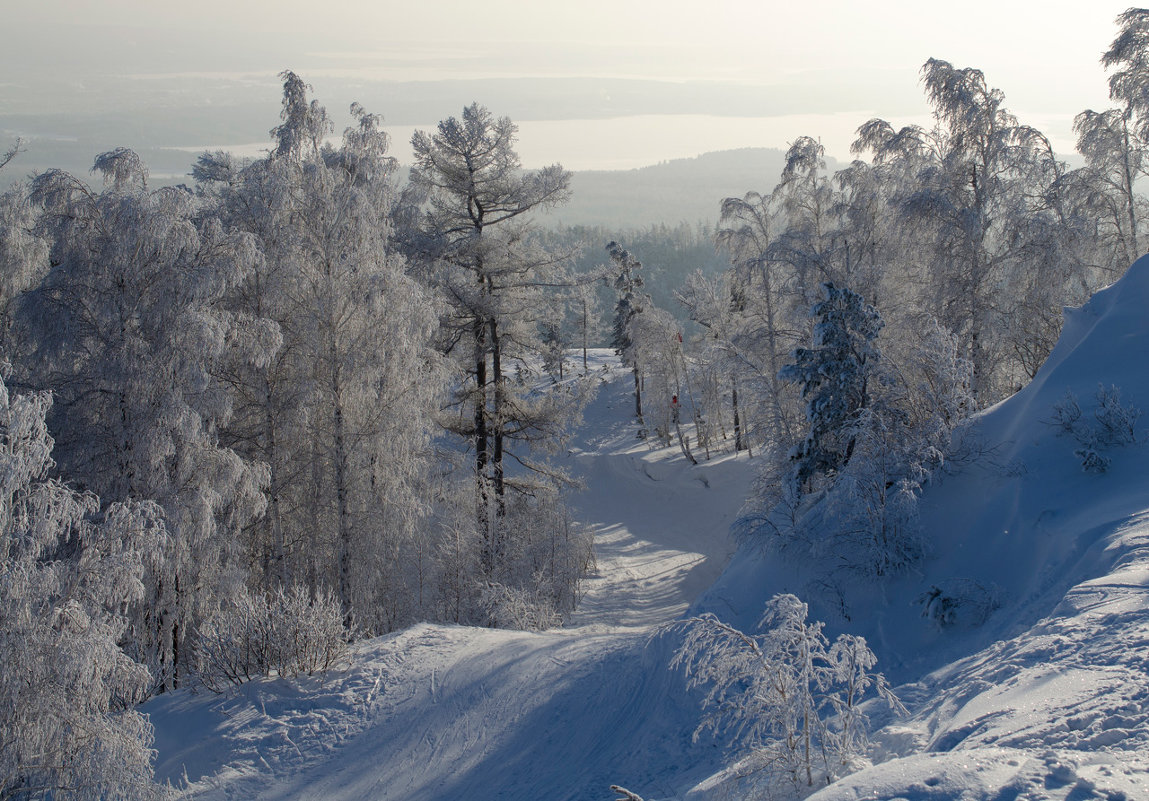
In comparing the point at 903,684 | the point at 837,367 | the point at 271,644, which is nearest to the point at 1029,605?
the point at 903,684

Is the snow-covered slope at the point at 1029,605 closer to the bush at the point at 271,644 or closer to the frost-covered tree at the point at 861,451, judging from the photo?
the frost-covered tree at the point at 861,451

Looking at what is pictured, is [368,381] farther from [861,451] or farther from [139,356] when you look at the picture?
[861,451]

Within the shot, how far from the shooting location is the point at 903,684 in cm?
756

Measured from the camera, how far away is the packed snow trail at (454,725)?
737 cm

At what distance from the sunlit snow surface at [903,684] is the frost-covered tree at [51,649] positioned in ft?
4.64

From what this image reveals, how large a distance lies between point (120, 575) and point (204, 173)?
1932 centimetres

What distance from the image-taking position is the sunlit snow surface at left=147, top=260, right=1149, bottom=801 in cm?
478

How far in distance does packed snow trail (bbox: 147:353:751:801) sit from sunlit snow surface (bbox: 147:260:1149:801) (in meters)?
0.02

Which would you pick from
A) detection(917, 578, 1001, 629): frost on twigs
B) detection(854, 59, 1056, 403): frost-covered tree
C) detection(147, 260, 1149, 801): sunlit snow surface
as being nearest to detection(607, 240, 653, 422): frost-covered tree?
detection(854, 59, 1056, 403): frost-covered tree

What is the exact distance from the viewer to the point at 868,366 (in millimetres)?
11305

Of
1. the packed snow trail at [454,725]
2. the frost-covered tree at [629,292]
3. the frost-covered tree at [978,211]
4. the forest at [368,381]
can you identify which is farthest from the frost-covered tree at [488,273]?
the frost-covered tree at [629,292]

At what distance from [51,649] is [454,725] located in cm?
412

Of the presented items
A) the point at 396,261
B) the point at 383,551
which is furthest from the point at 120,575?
the point at 396,261

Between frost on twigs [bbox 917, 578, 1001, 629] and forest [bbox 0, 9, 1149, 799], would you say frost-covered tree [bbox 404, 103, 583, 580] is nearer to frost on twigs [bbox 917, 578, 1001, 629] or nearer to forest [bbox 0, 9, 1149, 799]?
forest [bbox 0, 9, 1149, 799]
